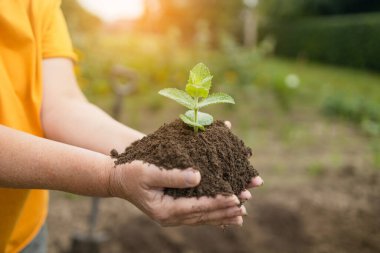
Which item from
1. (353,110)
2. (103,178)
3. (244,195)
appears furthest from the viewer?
(353,110)

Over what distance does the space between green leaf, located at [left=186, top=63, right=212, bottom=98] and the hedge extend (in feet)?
52.4

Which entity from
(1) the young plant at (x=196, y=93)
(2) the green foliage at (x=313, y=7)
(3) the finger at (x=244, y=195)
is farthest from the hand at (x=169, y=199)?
(2) the green foliage at (x=313, y=7)

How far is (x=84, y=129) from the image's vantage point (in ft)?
5.25

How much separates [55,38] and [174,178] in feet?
2.85

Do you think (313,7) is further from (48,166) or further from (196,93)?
(48,166)

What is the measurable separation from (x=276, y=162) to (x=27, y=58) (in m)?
4.73

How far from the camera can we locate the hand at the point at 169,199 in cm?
114

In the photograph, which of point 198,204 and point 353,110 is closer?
point 198,204

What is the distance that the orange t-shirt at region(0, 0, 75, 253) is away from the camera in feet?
4.76

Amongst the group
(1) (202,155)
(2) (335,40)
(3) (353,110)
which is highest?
(2) (335,40)

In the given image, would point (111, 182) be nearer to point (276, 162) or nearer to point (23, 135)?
point (23, 135)

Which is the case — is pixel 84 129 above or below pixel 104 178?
above

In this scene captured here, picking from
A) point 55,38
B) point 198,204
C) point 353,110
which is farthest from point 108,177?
point 353,110

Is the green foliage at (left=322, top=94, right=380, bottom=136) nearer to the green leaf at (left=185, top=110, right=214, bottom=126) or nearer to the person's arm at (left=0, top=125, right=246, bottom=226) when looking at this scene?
the green leaf at (left=185, top=110, right=214, bottom=126)
